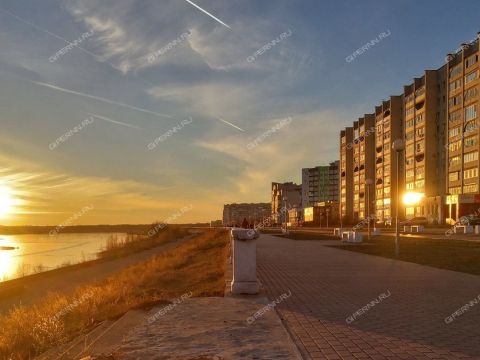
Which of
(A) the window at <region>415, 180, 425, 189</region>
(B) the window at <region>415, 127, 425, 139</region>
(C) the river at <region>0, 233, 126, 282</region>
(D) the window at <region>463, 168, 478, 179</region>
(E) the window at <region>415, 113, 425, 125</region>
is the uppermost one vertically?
(E) the window at <region>415, 113, 425, 125</region>

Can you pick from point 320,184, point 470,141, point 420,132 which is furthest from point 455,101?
point 320,184

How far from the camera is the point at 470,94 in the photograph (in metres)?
74.4

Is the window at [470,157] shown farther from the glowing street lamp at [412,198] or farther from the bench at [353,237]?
the bench at [353,237]

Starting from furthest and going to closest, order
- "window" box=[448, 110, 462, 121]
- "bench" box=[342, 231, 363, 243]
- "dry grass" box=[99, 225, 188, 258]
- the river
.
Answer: "window" box=[448, 110, 462, 121] < "dry grass" box=[99, 225, 188, 258] < the river < "bench" box=[342, 231, 363, 243]

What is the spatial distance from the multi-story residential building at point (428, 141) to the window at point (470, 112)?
36.6 feet

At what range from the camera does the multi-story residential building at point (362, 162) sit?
4587 inches

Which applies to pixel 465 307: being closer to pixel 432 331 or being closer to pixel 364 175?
pixel 432 331

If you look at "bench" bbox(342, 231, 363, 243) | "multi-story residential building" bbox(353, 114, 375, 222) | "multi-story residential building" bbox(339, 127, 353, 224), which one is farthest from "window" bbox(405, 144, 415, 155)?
"bench" bbox(342, 231, 363, 243)

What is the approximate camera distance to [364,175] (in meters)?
119

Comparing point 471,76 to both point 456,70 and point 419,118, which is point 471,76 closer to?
point 456,70

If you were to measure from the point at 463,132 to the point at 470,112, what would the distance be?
127 inches

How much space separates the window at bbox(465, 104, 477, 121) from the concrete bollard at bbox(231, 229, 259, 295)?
2881 inches

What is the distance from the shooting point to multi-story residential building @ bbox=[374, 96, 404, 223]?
103m

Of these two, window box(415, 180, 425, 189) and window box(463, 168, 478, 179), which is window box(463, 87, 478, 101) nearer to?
window box(463, 168, 478, 179)
